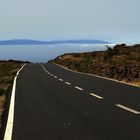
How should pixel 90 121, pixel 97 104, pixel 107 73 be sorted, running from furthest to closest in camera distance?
pixel 107 73
pixel 97 104
pixel 90 121

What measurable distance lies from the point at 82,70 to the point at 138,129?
3386cm

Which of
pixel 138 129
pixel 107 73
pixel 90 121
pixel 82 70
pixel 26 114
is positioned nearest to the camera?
pixel 138 129

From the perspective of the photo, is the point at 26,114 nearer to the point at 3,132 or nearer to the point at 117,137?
the point at 3,132

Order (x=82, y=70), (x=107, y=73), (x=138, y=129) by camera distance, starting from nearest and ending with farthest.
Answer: (x=138, y=129) → (x=107, y=73) → (x=82, y=70)

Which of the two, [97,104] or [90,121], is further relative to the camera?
[97,104]

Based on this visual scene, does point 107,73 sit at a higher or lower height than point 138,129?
lower

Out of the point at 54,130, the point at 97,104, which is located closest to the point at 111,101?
the point at 97,104

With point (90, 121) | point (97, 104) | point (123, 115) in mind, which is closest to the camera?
point (90, 121)

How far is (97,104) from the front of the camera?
14.0 m

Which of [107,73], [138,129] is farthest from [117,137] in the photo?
[107,73]

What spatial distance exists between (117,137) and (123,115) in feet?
9.38

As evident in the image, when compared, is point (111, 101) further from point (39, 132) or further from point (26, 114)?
point (39, 132)

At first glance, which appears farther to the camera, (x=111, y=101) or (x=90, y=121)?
(x=111, y=101)

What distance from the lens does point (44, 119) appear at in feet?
37.0
